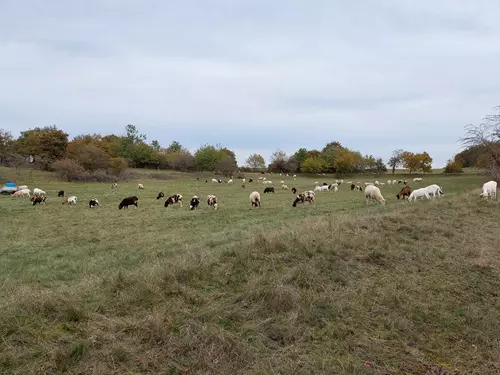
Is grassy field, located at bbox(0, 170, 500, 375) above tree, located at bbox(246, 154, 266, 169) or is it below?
below

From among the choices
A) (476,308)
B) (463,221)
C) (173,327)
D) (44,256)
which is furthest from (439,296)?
(44,256)

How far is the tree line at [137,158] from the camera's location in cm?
7019

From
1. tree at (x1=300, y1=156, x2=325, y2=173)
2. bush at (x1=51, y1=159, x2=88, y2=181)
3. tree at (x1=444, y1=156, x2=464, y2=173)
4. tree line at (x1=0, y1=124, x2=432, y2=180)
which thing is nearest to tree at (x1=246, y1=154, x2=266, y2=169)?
tree line at (x1=0, y1=124, x2=432, y2=180)

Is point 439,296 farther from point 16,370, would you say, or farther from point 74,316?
point 16,370

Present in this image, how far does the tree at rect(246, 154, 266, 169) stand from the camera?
137 metres

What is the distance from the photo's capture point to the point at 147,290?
539cm

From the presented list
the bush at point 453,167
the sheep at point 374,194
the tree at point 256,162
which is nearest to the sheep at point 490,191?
the sheep at point 374,194

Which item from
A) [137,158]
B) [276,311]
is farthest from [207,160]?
[276,311]

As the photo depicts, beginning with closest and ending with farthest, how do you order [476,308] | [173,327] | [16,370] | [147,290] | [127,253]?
[16,370] → [173,327] → [147,290] → [476,308] → [127,253]

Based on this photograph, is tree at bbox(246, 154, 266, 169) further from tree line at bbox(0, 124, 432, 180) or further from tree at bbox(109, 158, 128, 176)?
tree at bbox(109, 158, 128, 176)

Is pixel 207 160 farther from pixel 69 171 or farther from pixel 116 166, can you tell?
pixel 69 171

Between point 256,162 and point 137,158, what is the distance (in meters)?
46.8

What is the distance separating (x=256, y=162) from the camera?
137125 millimetres

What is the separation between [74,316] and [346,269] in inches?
190
